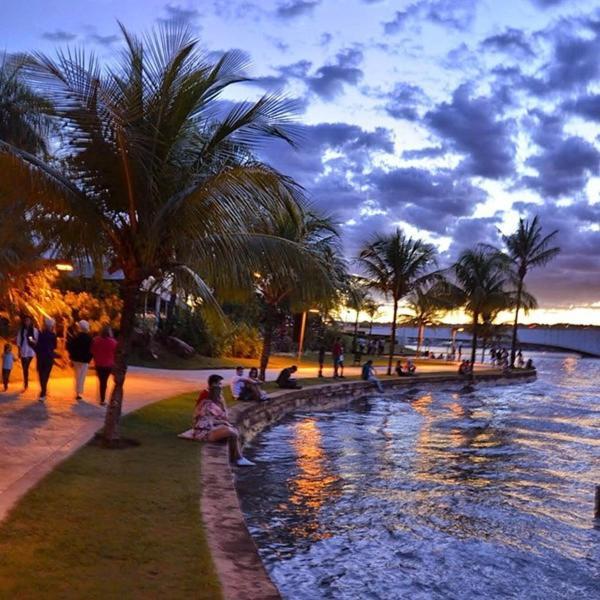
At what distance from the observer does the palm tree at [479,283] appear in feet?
147

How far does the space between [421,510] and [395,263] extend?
939 inches

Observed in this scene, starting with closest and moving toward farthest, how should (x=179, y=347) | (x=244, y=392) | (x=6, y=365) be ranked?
(x=6, y=365)
(x=244, y=392)
(x=179, y=347)

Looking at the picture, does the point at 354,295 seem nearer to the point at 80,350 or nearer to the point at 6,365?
the point at 80,350

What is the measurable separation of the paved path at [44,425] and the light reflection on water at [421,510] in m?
2.46

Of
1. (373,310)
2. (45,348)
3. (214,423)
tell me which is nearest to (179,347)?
(45,348)

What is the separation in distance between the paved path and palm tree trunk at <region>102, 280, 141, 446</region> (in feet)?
1.32

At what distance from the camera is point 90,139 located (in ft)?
31.0

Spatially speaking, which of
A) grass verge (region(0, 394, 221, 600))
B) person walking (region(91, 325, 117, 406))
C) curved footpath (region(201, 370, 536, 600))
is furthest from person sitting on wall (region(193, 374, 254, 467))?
person walking (region(91, 325, 117, 406))

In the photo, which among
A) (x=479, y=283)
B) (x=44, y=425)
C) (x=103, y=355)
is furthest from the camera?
(x=479, y=283)

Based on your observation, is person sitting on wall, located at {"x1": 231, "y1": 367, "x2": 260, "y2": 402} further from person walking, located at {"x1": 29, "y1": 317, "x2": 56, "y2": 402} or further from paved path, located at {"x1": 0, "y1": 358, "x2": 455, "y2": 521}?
person walking, located at {"x1": 29, "y1": 317, "x2": 56, "y2": 402}

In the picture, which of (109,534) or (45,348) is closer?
(109,534)

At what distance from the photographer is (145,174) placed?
949 centimetres

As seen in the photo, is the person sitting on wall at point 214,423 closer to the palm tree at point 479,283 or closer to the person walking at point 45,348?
the person walking at point 45,348

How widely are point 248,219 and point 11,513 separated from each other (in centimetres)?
493
